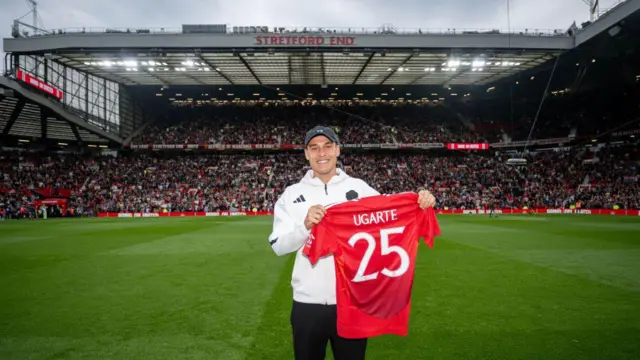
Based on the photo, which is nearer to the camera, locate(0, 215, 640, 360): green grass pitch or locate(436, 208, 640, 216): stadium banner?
locate(0, 215, 640, 360): green grass pitch

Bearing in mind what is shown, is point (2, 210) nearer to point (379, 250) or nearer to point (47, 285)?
point (47, 285)

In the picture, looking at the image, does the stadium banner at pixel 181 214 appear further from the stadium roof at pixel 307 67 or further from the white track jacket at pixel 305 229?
the white track jacket at pixel 305 229

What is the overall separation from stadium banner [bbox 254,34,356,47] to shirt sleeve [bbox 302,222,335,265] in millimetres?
35678

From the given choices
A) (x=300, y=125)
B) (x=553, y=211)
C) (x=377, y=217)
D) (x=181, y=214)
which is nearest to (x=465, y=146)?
(x=553, y=211)

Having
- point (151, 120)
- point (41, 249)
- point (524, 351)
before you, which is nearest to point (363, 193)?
point (524, 351)

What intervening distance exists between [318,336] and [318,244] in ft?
2.32

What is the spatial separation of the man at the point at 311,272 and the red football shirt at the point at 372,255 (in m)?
0.08

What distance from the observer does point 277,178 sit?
52031 millimetres

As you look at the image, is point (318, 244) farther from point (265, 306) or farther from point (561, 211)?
point (561, 211)

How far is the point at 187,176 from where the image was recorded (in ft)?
170

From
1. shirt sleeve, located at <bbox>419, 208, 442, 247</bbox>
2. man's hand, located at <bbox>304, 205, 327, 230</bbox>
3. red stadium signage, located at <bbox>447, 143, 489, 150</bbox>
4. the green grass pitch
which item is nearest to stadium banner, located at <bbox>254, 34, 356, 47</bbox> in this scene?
red stadium signage, located at <bbox>447, 143, 489, 150</bbox>

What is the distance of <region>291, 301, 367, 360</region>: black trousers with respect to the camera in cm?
296

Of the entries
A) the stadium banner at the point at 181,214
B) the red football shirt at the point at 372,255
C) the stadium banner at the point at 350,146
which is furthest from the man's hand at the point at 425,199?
the stadium banner at the point at 350,146

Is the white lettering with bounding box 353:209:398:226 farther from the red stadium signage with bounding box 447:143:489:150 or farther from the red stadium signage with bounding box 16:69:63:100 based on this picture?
the red stadium signage with bounding box 447:143:489:150
